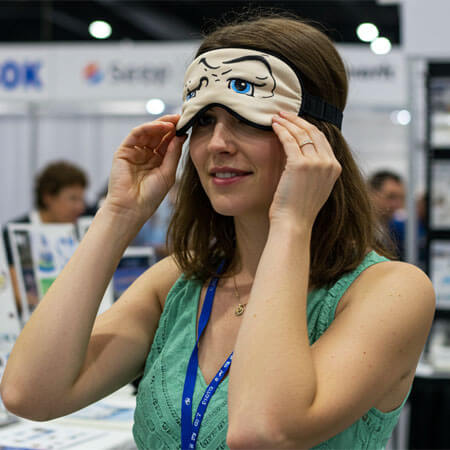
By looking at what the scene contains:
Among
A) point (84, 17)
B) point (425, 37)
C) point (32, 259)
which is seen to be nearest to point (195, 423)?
point (32, 259)

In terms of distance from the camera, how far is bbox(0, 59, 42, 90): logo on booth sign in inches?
211

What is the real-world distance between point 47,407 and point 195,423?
0.32 meters

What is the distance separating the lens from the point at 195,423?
4.05 ft

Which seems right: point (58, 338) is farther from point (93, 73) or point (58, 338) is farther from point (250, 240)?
point (93, 73)

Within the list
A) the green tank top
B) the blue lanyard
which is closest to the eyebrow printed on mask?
the green tank top

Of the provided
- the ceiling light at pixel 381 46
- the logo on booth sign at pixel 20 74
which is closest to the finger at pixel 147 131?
the ceiling light at pixel 381 46

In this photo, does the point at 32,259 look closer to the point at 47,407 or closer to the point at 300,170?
the point at 47,407

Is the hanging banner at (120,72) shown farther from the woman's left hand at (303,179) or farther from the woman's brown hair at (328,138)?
the woman's left hand at (303,179)

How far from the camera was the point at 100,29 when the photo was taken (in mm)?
6066

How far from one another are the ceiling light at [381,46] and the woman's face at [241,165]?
4097mm

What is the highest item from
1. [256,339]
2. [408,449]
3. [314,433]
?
[256,339]

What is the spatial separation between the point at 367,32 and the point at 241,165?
15.1 ft

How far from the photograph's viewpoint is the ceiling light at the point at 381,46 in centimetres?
511

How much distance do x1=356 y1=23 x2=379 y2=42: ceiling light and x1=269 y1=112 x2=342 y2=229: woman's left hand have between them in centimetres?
444
